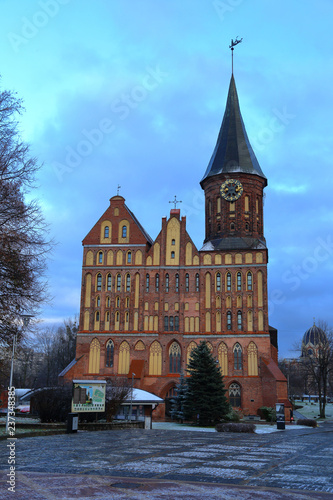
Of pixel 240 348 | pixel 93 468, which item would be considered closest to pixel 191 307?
pixel 240 348

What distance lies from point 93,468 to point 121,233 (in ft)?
131

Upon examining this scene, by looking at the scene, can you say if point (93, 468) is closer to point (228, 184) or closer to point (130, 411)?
point (130, 411)

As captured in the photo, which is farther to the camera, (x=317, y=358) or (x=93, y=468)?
(x=317, y=358)

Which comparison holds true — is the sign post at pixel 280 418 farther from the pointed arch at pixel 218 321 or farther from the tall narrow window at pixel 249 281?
the tall narrow window at pixel 249 281

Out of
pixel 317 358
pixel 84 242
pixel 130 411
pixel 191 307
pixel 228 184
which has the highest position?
pixel 228 184

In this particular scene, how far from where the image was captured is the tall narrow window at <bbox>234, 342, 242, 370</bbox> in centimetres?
4650

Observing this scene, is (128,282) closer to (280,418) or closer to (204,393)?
(204,393)

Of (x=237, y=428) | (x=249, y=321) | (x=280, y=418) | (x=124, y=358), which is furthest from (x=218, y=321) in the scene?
(x=237, y=428)

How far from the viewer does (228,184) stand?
54.0m

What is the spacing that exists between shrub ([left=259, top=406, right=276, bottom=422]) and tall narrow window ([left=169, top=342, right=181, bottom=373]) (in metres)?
8.36

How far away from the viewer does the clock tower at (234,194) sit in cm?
5231

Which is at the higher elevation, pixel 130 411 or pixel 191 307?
pixel 191 307

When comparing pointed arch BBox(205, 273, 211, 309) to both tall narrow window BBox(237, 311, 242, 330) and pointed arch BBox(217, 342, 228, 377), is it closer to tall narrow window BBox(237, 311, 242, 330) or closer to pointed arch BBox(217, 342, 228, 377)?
tall narrow window BBox(237, 311, 242, 330)

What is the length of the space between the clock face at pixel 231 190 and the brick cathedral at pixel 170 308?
11.0ft
